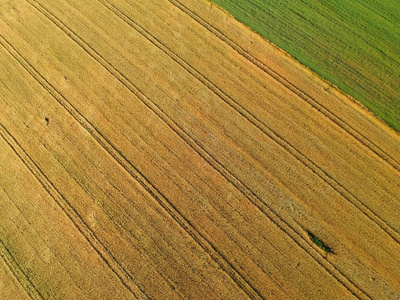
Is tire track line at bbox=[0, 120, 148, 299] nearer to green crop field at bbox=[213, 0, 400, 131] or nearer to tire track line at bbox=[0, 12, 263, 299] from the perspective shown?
tire track line at bbox=[0, 12, 263, 299]

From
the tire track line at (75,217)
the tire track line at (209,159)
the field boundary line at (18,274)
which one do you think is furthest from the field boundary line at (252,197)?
the field boundary line at (18,274)

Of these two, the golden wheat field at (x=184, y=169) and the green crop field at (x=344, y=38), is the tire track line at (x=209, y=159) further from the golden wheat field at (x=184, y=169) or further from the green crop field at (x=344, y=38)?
the green crop field at (x=344, y=38)

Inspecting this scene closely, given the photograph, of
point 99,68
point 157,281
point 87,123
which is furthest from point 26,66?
point 157,281

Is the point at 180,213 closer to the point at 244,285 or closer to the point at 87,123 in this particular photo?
the point at 244,285

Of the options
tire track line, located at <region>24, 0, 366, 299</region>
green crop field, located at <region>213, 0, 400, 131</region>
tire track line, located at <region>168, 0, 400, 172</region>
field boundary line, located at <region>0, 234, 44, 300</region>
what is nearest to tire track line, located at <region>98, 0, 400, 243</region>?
tire track line, located at <region>24, 0, 366, 299</region>

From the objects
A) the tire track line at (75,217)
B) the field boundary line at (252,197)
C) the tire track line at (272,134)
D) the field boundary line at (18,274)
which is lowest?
the field boundary line at (18,274)

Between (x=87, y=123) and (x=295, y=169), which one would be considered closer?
(x=295, y=169)

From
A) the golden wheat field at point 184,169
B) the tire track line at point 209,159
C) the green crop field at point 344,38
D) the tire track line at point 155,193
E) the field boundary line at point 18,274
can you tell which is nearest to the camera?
the tire track line at point 209,159

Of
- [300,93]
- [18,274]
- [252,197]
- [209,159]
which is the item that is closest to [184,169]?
[209,159]
